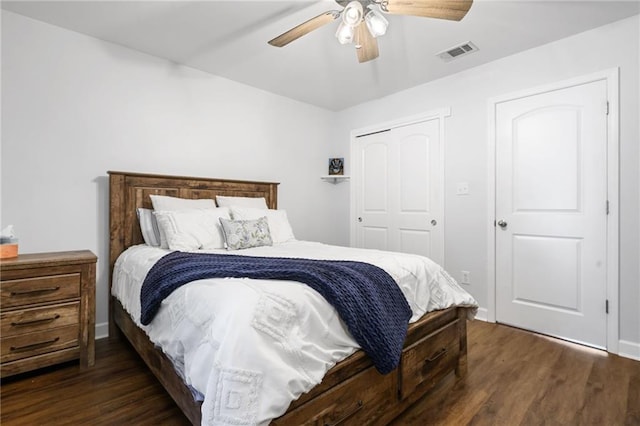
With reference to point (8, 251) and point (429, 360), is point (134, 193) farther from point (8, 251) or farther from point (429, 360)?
point (429, 360)

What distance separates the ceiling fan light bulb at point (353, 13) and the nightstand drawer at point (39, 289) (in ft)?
7.53

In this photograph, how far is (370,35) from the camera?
2010mm

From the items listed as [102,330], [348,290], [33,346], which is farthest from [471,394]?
[102,330]

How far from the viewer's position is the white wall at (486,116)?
2262 mm

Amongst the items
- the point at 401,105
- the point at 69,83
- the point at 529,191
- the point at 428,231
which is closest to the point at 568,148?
the point at 529,191

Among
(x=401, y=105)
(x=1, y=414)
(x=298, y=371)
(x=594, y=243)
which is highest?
(x=401, y=105)

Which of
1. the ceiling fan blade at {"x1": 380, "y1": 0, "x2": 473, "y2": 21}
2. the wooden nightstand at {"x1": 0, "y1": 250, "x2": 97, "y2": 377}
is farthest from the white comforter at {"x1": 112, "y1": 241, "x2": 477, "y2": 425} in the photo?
the ceiling fan blade at {"x1": 380, "y1": 0, "x2": 473, "y2": 21}

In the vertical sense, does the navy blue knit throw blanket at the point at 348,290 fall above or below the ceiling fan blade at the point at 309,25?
below

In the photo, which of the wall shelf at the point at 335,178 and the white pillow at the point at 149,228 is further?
the wall shelf at the point at 335,178

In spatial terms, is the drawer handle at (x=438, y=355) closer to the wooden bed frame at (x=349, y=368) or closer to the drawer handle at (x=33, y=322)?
the wooden bed frame at (x=349, y=368)

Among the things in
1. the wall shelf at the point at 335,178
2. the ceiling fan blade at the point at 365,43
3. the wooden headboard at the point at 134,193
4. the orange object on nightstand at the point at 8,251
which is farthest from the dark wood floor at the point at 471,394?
the wall shelf at the point at 335,178

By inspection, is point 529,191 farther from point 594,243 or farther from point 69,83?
point 69,83

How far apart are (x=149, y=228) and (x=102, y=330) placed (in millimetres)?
911

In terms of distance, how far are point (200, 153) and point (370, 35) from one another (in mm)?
1984
